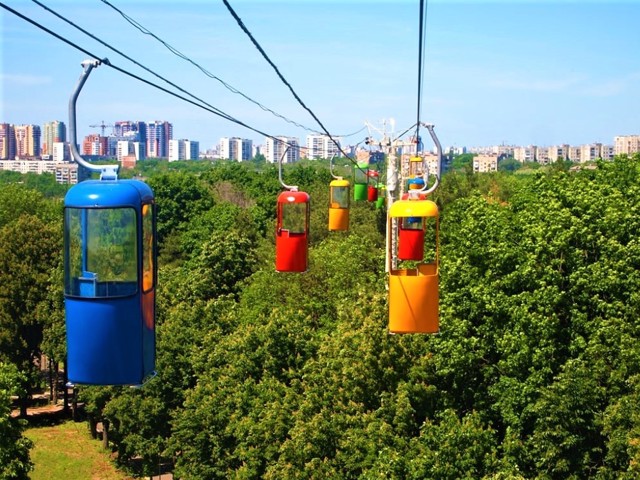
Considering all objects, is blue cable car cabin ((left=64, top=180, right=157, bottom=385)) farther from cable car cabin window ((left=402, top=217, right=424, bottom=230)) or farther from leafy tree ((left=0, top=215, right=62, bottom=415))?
leafy tree ((left=0, top=215, right=62, bottom=415))

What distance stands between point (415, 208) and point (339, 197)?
15.4m

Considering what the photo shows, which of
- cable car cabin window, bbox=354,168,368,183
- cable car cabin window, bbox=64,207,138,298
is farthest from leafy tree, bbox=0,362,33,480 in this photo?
cable car cabin window, bbox=64,207,138,298

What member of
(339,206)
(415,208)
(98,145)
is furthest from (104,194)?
(339,206)

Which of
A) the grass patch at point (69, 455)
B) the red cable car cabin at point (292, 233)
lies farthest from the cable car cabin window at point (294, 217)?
the grass patch at point (69, 455)

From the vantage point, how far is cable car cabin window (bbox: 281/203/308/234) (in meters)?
22.4

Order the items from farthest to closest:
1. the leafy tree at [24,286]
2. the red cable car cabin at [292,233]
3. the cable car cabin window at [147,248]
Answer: the leafy tree at [24,286] → the red cable car cabin at [292,233] → the cable car cabin window at [147,248]

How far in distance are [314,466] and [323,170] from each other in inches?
3376

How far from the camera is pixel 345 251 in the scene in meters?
44.1

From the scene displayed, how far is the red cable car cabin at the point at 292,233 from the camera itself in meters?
22.4

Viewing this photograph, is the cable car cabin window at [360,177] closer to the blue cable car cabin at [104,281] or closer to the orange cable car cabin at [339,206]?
the orange cable car cabin at [339,206]

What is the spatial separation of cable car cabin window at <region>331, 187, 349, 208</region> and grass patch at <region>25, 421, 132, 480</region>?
18.8 metres

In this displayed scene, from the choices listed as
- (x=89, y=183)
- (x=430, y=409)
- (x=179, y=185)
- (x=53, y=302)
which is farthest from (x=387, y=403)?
(x=179, y=185)

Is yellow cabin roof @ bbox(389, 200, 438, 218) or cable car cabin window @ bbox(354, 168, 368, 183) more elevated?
cable car cabin window @ bbox(354, 168, 368, 183)

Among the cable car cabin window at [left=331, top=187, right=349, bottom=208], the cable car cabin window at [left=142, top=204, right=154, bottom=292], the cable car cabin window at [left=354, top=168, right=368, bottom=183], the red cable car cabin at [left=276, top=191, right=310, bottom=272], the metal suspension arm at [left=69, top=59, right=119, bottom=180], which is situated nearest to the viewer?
the metal suspension arm at [left=69, top=59, right=119, bottom=180]
